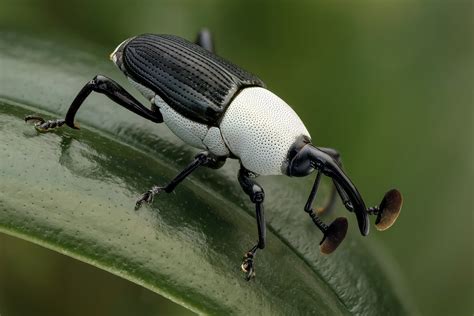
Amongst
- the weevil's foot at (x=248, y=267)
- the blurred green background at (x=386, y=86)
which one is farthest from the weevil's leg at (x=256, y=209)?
the blurred green background at (x=386, y=86)

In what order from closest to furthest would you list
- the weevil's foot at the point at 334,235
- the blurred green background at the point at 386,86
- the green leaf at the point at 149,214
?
the green leaf at the point at 149,214 → the weevil's foot at the point at 334,235 → the blurred green background at the point at 386,86

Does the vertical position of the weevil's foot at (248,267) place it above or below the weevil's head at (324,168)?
below

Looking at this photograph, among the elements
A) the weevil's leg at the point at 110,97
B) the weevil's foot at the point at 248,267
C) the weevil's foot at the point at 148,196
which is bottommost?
the weevil's foot at the point at 248,267

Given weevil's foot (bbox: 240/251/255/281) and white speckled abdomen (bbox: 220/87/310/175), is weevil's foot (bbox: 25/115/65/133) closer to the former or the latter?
white speckled abdomen (bbox: 220/87/310/175)

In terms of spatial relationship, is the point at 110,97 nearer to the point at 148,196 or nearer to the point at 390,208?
the point at 148,196

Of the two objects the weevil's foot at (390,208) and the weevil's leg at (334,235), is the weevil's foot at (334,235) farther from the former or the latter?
the weevil's foot at (390,208)

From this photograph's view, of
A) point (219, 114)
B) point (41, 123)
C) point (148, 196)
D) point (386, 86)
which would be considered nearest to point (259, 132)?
point (219, 114)
